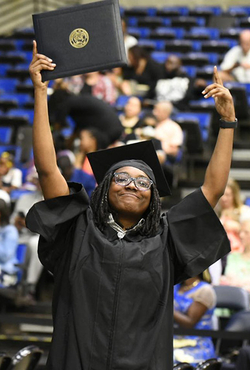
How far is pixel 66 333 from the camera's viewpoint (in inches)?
121

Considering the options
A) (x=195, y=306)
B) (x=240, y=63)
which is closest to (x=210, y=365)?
(x=195, y=306)

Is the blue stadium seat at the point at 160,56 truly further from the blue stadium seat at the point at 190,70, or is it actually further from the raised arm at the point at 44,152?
the raised arm at the point at 44,152

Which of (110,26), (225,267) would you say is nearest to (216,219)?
(110,26)

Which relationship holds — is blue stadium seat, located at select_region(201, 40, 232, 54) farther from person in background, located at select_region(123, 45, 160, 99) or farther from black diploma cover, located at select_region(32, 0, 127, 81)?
black diploma cover, located at select_region(32, 0, 127, 81)

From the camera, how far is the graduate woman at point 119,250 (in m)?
3.03

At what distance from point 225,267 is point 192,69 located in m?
6.15

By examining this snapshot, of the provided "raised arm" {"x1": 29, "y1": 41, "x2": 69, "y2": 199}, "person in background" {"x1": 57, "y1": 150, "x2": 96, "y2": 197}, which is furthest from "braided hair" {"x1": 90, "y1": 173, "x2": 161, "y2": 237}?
"person in background" {"x1": 57, "y1": 150, "x2": 96, "y2": 197}

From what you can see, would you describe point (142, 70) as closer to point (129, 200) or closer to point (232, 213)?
point (232, 213)

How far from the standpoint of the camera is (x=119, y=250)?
308 cm

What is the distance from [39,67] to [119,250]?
77 centimetres

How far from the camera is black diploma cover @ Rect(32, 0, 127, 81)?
3328 millimetres

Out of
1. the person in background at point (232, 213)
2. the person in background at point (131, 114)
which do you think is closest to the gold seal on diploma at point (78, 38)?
the person in background at point (232, 213)

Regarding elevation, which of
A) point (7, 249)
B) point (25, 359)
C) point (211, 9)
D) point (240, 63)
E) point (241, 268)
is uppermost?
point (211, 9)

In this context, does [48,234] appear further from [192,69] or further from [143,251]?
[192,69]
